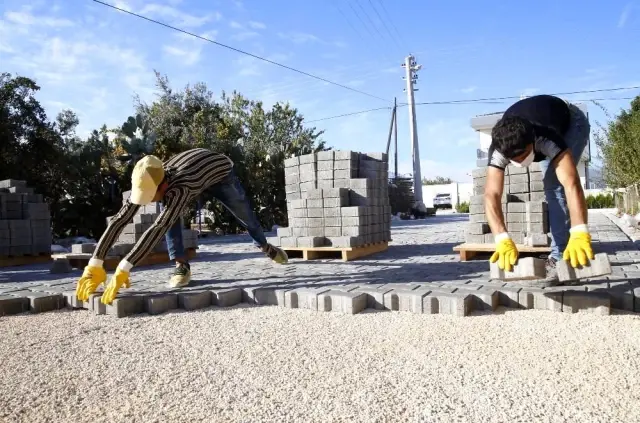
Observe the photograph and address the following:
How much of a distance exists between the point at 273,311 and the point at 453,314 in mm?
1472

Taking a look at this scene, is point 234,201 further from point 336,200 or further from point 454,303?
point 454,303

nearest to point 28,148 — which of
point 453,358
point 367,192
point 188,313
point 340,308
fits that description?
point 367,192

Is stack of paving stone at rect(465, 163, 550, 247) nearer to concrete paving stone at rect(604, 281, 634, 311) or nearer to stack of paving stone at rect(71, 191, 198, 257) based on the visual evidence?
concrete paving stone at rect(604, 281, 634, 311)

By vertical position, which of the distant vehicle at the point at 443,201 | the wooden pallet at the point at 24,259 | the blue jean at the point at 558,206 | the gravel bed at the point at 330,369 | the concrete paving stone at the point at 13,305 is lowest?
the gravel bed at the point at 330,369

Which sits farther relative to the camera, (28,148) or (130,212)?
(28,148)

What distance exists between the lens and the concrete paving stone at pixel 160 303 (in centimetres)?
432

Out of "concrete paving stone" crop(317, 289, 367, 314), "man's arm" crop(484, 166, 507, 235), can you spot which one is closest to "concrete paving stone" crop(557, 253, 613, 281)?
"man's arm" crop(484, 166, 507, 235)

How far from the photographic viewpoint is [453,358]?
2.82m

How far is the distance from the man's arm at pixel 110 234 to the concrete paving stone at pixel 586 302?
11.9 ft

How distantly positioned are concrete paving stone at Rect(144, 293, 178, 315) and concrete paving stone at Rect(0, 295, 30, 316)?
122 cm

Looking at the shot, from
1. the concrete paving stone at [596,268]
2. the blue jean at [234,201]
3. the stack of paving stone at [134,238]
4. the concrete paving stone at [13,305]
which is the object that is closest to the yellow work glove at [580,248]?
→ the concrete paving stone at [596,268]

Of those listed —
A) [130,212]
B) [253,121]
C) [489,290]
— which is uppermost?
[253,121]

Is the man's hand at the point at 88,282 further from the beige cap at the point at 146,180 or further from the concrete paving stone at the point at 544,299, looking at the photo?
the concrete paving stone at the point at 544,299

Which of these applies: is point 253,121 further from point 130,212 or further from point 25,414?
point 25,414
